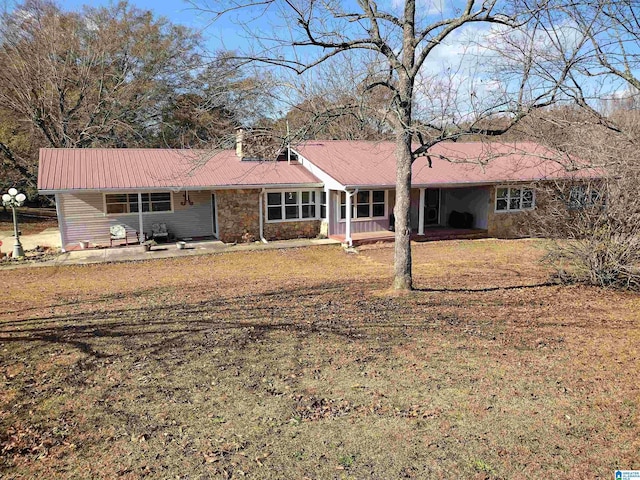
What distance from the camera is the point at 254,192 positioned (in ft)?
57.4

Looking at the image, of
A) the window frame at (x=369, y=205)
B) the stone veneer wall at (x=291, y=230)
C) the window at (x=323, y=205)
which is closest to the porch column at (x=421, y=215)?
the window frame at (x=369, y=205)

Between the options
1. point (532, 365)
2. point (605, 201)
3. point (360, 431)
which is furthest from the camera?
point (605, 201)

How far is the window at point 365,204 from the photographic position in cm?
1784

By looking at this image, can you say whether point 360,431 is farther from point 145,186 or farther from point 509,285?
point 145,186

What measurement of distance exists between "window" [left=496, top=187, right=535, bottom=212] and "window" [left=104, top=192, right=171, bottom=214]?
536 inches

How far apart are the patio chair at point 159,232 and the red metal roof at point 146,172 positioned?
1806mm

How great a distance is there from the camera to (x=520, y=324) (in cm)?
719

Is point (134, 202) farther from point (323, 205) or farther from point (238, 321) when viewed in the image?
point (238, 321)

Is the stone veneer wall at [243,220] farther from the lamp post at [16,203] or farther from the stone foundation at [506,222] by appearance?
the stone foundation at [506,222]

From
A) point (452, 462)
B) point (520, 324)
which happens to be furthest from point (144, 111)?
point (452, 462)

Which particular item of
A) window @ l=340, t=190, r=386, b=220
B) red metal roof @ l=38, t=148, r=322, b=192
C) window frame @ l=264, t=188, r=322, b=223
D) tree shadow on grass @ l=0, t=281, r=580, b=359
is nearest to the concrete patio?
window frame @ l=264, t=188, r=322, b=223

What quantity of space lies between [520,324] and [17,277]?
41.4 ft

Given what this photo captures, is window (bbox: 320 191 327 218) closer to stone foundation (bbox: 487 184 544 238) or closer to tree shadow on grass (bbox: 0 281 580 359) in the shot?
stone foundation (bbox: 487 184 544 238)

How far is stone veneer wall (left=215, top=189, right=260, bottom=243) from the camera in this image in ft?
56.4
